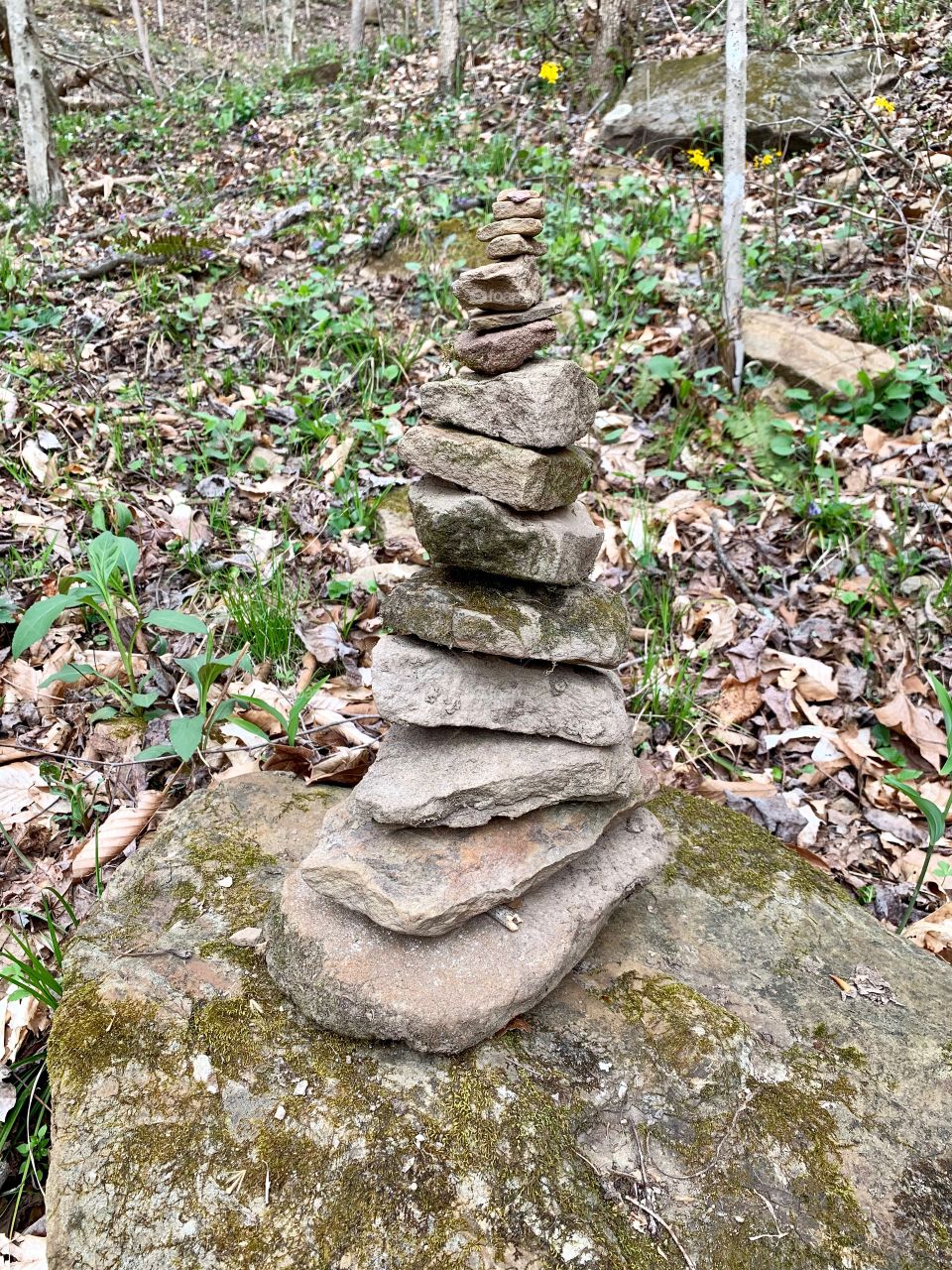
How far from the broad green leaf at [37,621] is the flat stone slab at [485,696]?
55.4 inches

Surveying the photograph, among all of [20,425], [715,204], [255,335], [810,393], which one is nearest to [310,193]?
[255,335]

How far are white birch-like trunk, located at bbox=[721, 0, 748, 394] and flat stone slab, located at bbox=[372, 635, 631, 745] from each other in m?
3.63

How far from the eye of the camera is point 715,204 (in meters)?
6.85

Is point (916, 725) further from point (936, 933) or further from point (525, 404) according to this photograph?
point (525, 404)

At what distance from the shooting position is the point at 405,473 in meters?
5.04

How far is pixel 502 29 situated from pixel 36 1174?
40.8ft

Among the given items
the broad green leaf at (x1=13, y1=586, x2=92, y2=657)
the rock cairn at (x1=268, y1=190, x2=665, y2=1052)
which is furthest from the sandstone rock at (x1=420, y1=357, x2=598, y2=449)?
the broad green leaf at (x1=13, y1=586, x2=92, y2=657)

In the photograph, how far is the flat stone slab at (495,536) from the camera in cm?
213

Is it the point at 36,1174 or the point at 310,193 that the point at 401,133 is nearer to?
the point at 310,193

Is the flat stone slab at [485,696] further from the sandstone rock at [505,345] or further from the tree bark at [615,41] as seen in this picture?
the tree bark at [615,41]

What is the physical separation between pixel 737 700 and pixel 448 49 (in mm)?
8868

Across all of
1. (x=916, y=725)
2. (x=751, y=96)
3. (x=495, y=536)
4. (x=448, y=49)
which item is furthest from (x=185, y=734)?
(x=448, y=49)

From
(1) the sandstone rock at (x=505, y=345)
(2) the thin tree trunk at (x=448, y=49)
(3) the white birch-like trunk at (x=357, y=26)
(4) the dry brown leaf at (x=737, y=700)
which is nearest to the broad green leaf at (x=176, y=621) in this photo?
(1) the sandstone rock at (x=505, y=345)

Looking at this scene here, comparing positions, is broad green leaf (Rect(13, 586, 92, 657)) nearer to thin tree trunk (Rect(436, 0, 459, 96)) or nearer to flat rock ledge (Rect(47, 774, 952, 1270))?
flat rock ledge (Rect(47, 774, 952, 1270))
